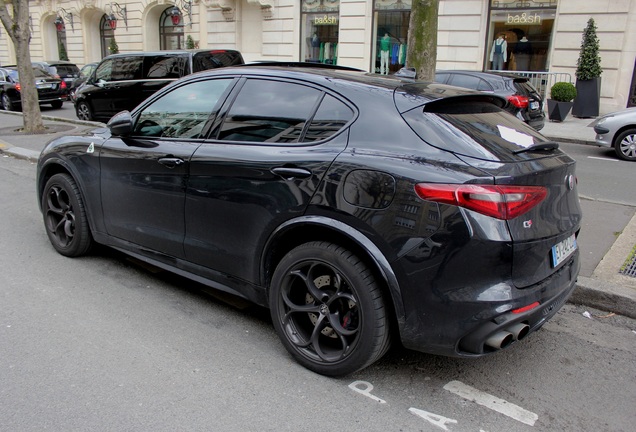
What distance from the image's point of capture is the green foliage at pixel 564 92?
50.5 ft

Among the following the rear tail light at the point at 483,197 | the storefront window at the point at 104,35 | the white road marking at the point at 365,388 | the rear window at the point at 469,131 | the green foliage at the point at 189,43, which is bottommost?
the white road marking at the point at 365,388

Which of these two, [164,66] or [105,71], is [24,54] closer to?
[105,71]

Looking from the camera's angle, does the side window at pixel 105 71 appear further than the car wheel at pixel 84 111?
No

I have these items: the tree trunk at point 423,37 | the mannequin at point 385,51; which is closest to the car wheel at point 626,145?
the tree trunk at point 423,37

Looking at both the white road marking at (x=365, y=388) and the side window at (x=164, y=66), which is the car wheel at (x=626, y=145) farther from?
the white road marking at (x=365, y=388)

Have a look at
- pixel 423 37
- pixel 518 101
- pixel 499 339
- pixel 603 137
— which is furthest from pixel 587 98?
pixel 499 339

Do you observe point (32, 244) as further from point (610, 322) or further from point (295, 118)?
point (610, 322)

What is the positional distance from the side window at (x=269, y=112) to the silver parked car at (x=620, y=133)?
926 centimetres

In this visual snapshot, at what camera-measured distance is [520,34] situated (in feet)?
57.8

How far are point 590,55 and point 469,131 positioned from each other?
14.9 m

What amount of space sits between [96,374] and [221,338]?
811 mm

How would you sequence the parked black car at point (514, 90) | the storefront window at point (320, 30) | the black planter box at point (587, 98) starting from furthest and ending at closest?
1. the storefront window at point (320, 30)
2. the black planter box at point (587, 98)
3. the parked black car at point (514, 90)

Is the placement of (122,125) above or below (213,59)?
below

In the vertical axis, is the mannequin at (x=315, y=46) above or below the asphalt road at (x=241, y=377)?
above
